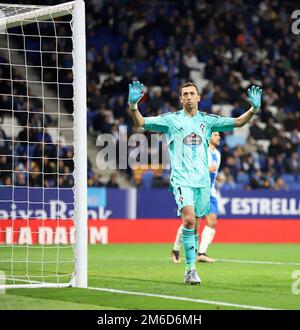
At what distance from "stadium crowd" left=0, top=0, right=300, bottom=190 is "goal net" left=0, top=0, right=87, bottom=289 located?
56.6 inches

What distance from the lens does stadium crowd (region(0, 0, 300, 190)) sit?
2581cm

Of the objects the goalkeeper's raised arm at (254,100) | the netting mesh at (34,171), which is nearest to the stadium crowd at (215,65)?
the netting mesh at (34,171)

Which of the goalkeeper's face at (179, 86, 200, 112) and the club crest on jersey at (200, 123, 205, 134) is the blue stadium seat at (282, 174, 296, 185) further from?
the goalkeeper's face at (179, 86, 200, 112)

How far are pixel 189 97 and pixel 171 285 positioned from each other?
7.59ft

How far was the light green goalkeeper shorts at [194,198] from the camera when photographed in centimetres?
1122

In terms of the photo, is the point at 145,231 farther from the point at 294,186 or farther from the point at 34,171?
the point at 294,186

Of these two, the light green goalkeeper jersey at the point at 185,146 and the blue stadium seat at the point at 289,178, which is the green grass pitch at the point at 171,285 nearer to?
the light green goalkeeper jersey at the point at 185,146

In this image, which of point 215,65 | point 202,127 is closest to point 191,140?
point 202,127

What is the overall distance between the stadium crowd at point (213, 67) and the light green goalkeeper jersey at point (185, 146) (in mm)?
11988

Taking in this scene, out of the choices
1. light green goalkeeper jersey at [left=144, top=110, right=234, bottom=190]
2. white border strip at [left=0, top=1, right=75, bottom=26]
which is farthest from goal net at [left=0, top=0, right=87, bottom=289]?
light green goalkeeper jersey at [left=144, top=110, right=234, bottom=190]

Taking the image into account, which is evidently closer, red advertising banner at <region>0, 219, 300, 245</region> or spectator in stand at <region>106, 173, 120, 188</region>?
red advertising banner at <region>0, 219, 300, 245</region>

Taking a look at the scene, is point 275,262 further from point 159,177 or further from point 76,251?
point 159,177

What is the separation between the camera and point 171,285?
1111cm
